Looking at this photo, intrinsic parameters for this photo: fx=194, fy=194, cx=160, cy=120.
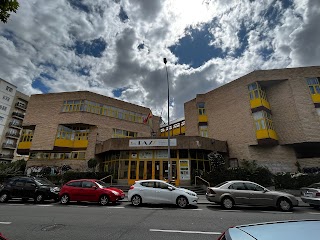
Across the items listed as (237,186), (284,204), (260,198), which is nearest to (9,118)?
(237,186)

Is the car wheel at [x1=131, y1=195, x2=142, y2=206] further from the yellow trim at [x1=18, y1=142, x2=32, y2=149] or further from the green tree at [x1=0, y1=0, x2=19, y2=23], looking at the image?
the yellow trim at [x1=18, y1=142, x2=32, y2=149]

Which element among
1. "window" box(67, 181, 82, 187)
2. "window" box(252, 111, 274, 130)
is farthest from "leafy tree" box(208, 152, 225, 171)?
"window" box(67, 181, 82, 187)

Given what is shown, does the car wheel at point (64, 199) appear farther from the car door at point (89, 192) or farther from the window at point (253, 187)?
the window at point (253, 187)

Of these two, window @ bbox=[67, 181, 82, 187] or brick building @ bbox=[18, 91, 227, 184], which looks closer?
window @ bbox=[67, 181, 82, 187]

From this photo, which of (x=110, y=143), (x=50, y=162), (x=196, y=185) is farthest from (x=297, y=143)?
(x=50, y=162)

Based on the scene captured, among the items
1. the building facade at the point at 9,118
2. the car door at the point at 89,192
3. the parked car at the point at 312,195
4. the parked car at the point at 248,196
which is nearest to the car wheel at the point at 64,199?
the car door at the point at 89,192

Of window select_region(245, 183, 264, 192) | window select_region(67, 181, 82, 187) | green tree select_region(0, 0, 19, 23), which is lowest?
window select_region(245, 183, 264, 192)

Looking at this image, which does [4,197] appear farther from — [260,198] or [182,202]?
[260,198]

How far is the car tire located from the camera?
31.5 ft

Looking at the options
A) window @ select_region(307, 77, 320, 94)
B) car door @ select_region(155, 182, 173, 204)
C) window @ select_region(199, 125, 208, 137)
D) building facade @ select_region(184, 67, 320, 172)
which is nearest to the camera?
car door @ select_region(155, 182, 173, 204)

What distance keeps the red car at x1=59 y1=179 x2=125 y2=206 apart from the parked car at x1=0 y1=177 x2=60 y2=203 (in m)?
0.85

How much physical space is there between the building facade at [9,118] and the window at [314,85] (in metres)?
63.5

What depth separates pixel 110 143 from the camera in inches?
907

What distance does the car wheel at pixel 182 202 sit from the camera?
33.7 ft
